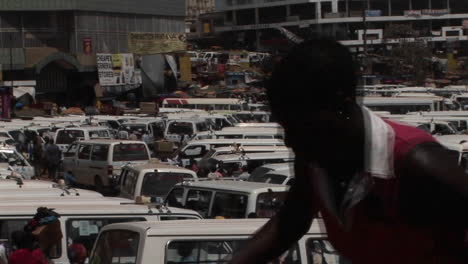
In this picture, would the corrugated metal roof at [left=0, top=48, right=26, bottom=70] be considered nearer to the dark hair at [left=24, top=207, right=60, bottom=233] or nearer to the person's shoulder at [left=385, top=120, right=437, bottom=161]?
the dark hair at [left=24, top=207, right=60, bottom=233]

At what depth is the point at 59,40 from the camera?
202 ft

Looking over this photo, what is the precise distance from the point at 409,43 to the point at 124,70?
2210cm

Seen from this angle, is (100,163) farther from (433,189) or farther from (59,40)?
(59,40)

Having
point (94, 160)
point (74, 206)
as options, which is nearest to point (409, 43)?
point (94, 160)

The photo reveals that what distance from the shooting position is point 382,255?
1.94 meters

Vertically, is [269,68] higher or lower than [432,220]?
higher

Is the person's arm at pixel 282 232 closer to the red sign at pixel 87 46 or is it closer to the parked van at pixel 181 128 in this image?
the parked van at pixel 181 128

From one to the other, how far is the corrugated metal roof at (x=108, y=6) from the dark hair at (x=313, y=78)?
59.2m

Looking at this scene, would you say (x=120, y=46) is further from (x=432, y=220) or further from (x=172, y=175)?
(x=432, y=220)

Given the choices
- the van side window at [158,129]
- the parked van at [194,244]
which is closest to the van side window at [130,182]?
the parked van at [194,244]

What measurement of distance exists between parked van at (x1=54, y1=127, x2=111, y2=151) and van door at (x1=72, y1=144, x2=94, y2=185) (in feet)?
19.9

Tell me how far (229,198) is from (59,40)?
51.3 meters

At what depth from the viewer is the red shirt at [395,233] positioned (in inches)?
73.4

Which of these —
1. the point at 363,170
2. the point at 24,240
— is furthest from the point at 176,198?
the point at 363,170
